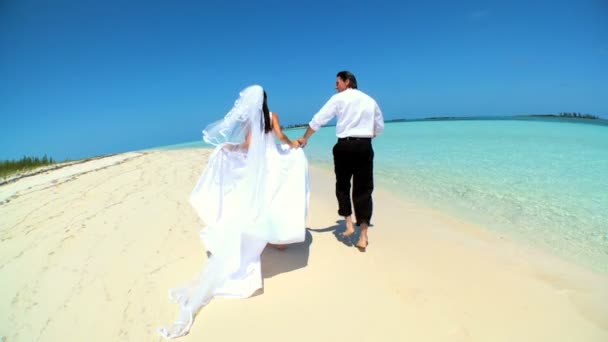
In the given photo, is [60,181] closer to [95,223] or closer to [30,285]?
[95,223]

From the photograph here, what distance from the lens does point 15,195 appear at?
22.6 feet

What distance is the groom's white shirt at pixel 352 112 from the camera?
11.4ft

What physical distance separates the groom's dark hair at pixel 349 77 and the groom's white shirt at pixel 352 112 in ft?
0.26

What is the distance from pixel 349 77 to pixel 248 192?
189 cm

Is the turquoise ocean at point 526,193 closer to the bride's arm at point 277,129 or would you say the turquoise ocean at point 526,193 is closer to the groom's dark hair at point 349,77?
the groom's dark hair at point 349,77

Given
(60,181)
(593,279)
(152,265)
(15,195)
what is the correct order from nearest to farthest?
(593,279), (152,265), (15,195), (60,181)

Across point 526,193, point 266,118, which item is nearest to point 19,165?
point 266,118

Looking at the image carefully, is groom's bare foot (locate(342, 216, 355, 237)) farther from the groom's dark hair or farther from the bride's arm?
the groom's dark hair

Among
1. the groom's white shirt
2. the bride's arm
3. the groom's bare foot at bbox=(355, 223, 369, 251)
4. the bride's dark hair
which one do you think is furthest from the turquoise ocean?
the bride's dark hair

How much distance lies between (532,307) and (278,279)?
230cm

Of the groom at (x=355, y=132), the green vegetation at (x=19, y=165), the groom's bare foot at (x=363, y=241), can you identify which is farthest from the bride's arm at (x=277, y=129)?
the green vegetation at (x=19, y=165)

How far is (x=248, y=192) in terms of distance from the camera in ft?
10.1

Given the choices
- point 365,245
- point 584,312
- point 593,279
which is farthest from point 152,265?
point 593,279

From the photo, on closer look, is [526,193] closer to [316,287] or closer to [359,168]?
[359,168]
